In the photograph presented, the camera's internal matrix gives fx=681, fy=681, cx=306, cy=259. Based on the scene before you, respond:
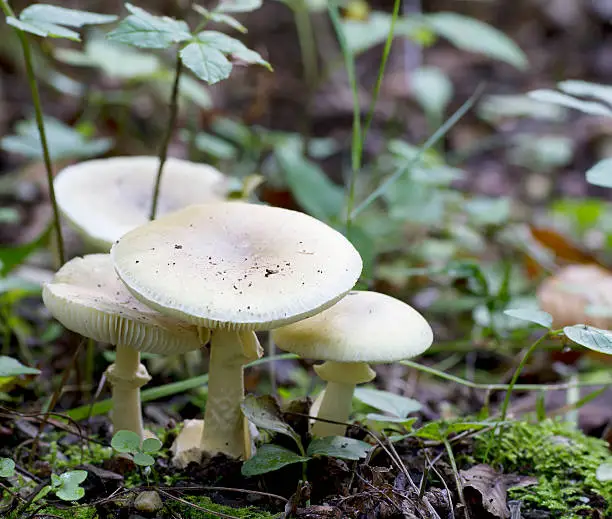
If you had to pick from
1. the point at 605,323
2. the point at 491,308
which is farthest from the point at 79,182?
the point at 605,323

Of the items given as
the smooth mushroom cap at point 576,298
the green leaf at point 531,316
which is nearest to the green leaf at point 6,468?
the green leaf at point 531,316

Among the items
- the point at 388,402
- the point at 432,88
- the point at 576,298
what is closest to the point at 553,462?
the point at 388,402

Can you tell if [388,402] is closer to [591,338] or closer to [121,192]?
[591,338]

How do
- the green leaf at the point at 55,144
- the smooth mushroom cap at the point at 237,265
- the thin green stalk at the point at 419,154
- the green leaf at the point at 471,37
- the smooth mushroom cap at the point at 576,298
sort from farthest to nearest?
the green leaf at the point at 471,37 → the smooth mushroom cap at the point at 576,298 → the green leaf at the point at 55,144 → the thin green stalk at the point at 419,154 → the smooth mushroom cap at the point at 237,265

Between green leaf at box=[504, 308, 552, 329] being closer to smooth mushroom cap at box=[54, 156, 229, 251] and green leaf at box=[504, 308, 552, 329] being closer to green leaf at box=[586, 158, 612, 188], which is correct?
green leaf at box=[586, 158, 612, 188]

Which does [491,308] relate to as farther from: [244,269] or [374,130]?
[374,130]

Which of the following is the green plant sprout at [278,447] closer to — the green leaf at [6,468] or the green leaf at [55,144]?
the green leaf at [6,468]

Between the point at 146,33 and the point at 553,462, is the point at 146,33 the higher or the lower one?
the higher one
